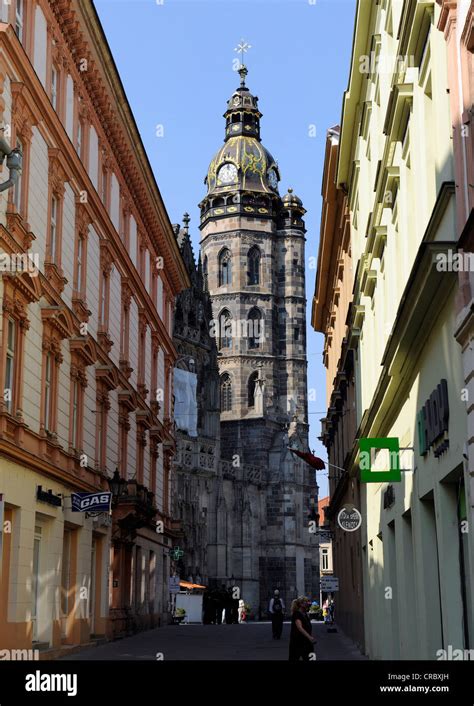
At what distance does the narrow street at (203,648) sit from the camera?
24219 mm

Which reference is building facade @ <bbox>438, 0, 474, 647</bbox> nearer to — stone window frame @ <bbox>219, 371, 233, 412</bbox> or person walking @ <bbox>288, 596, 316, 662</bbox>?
person walking @ <bbox>288, 596, 316, 662</bbox>

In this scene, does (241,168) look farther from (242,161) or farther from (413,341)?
(413,341)

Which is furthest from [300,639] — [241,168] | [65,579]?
[241,168]

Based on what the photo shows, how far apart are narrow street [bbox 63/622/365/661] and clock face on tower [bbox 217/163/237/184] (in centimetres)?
6962

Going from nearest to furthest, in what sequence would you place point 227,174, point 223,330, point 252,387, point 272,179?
point 252,387 → point 223,330 → point 227,174 → point 272,179

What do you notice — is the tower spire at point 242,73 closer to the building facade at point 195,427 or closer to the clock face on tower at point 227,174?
the clock face on tower at point 227,174

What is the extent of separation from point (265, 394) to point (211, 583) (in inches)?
800

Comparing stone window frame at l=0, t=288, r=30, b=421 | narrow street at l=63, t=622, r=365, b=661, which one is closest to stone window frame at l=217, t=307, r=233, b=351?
narrow street at l=63, t=622, r=365, b=661

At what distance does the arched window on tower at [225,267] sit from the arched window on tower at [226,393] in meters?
8.72

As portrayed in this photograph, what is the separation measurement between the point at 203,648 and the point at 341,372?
9658 mm

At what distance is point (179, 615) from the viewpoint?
162 feet
